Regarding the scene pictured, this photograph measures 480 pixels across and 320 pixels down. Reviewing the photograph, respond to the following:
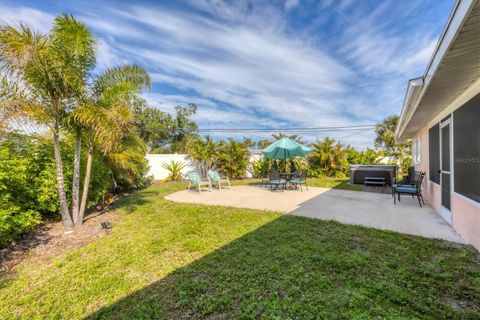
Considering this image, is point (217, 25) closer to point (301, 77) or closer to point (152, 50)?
point (152, 50)

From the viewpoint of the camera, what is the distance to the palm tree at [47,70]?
3713mm

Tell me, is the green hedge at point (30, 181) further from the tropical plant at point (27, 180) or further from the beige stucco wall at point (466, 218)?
the beige stucco wall at point (466, 218)

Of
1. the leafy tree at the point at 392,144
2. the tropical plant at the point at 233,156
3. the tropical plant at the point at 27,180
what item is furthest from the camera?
the tropical plant at the point at 233,156

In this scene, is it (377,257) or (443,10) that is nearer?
(377,257)

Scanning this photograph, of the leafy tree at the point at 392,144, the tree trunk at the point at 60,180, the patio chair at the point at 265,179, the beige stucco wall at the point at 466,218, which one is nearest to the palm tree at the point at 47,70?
the tree trunk at the point at 60,180

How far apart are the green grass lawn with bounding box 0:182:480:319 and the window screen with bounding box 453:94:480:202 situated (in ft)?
3.50

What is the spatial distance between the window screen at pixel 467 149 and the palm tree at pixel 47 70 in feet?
23.5

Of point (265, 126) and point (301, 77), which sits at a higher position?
point (301, 77)

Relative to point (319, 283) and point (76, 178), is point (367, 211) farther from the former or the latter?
point (76, 178)

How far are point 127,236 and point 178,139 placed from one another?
26914mm

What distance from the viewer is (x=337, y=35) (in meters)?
11.1

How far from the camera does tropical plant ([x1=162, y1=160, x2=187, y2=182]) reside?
14535 millimetres

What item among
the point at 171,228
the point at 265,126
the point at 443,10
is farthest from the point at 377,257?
→ the point at 265,126

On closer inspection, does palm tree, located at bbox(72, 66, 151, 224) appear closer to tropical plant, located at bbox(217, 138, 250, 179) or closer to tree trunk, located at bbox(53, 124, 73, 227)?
tree trunk, located at bbox(53, 124, 73, 227)
